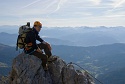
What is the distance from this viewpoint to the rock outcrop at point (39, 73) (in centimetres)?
2042

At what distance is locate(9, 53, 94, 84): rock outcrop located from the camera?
20422mm

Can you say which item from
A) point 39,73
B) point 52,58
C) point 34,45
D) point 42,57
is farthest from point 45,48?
point 39,73

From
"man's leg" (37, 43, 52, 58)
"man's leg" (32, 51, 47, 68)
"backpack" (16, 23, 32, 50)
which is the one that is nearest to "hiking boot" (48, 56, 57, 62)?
"man's leg" (37, 43, 52, 58)

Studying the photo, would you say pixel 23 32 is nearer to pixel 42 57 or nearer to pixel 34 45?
pixel 34 45

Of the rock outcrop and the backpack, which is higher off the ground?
the backpack

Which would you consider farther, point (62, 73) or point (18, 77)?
point (62, 73)

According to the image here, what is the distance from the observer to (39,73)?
68.5 feet

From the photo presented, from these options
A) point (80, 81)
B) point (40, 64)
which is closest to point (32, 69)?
point (40, 64)

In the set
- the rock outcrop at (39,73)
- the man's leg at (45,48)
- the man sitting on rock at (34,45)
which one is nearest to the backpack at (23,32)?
the man sitting on rock at (34,45)

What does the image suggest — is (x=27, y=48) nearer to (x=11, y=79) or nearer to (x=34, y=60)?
(x=34, y=60)

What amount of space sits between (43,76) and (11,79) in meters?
3.17

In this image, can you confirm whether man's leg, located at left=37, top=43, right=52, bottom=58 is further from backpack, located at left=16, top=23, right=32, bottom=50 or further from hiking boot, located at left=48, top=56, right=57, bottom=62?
backpack, located at left=16, top=23, right=32, bottom=50

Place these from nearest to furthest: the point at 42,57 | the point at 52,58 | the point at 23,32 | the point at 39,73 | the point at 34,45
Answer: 1. the point at 23,32
2. the point at 39,73
3. the point at 34,45
4. the point at 42,57
5. the point at 52,58

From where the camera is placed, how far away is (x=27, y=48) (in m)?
21.0
